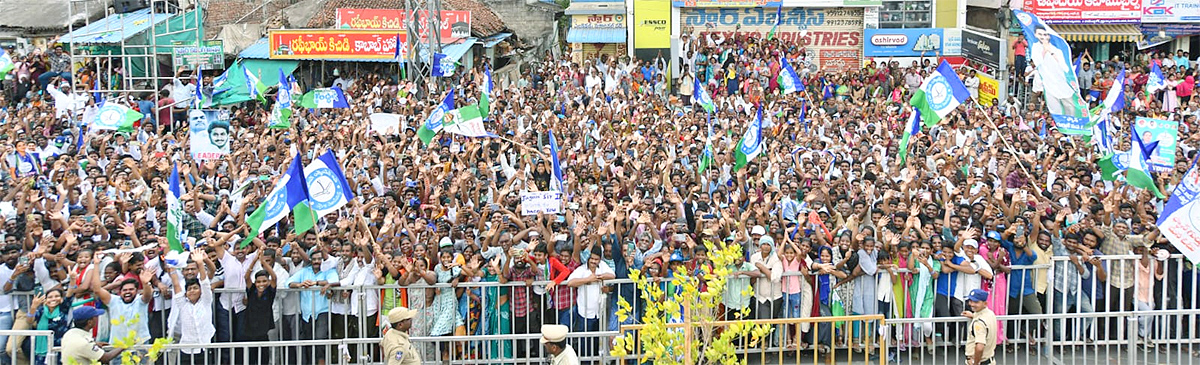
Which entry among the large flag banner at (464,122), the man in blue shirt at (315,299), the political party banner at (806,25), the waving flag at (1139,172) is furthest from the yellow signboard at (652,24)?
the man in blue shirt at (315,299)

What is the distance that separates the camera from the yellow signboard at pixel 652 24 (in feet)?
93.1

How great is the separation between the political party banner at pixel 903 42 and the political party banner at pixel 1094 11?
6.49 ft

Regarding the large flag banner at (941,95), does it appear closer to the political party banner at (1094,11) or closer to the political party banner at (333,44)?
the political party banner at (1094,11)

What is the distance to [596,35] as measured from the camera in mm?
29234

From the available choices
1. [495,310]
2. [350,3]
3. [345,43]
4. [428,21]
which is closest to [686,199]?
[495,310]

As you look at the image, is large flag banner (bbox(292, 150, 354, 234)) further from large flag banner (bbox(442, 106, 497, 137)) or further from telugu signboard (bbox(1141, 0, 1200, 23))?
telugu signboard (bbox(1141, 0, 1200, 23))

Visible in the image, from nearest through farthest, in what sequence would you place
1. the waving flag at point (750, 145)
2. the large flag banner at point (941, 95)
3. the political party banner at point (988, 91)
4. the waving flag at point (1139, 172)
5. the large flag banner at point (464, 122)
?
the waving flag at point (1139, 172) < the large flag banner at point (941, 95) < the waving flag at point (750, 145) < the large flag banner at point (464, 122) < the political party banner at point (988, 91)

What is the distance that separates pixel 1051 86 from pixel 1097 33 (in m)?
14.1

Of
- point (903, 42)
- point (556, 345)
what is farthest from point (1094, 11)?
point (556, 345)

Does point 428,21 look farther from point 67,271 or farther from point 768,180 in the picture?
point 67,271

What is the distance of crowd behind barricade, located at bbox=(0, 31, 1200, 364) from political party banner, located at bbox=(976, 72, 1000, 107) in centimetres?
446

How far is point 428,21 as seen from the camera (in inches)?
927

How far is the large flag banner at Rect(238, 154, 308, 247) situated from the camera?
9.72m

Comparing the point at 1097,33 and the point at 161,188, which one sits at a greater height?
the point at 1097,33
